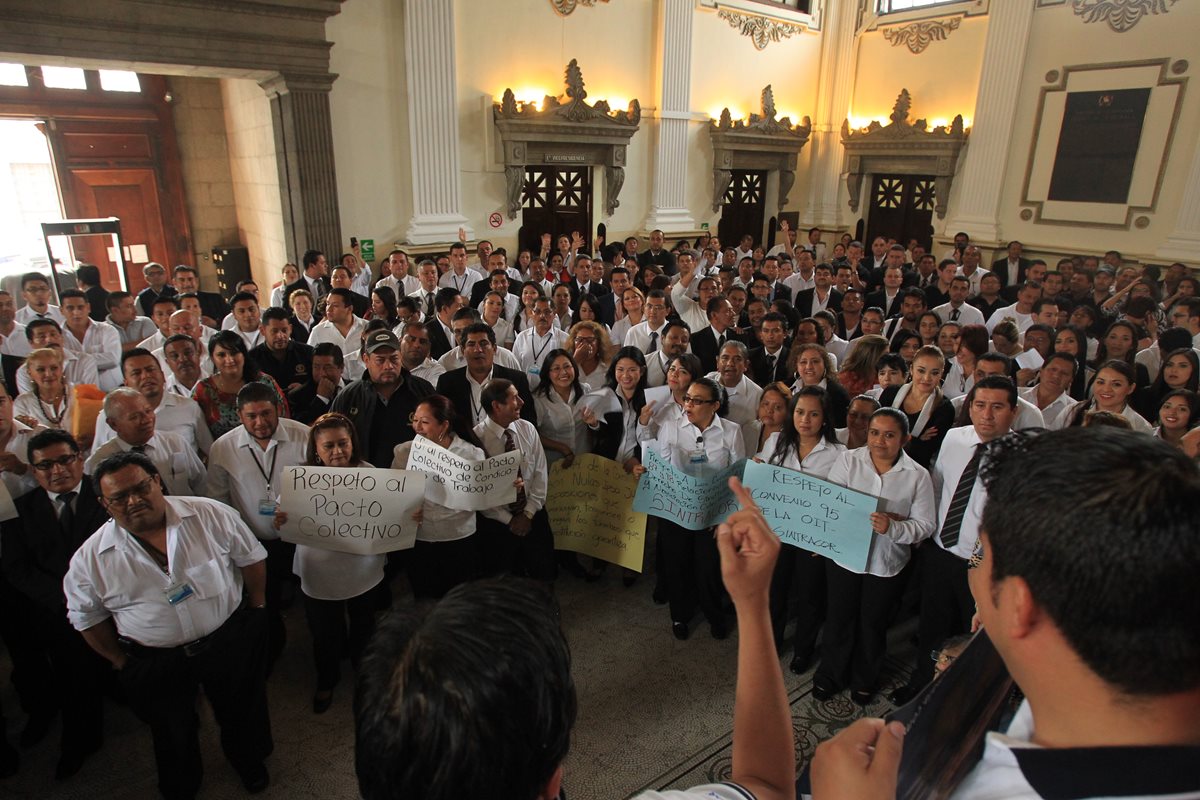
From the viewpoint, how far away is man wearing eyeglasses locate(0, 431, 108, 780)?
3.03m

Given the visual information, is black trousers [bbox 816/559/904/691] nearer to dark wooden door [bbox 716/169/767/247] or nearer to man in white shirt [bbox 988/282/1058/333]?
man in white shirt [bbox 988/282/1058/333]

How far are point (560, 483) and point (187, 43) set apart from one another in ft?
24.5

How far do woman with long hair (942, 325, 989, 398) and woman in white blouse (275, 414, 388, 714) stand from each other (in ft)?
14.3

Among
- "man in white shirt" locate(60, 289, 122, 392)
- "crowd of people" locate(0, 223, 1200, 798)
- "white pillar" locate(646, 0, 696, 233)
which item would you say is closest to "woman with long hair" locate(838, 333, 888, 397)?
"crowd of people" locate(0, 223, 1200, 798)

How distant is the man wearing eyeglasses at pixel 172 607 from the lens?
2.63m

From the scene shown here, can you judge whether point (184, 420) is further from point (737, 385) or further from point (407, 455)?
point (737, 385)

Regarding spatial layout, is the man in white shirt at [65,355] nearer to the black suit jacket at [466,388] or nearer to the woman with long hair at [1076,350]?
the black suit jacket at [466,388]

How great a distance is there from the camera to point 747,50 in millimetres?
14711

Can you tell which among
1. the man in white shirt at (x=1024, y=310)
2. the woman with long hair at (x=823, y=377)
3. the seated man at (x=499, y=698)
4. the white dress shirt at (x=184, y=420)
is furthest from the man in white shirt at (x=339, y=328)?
the man in white shirt at (x=1024, y=310)

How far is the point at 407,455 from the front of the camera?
12.9 ft

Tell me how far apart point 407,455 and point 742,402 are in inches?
93.9

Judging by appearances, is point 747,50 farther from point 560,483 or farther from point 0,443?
point 0,443

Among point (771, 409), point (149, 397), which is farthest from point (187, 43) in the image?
point (771, 409)

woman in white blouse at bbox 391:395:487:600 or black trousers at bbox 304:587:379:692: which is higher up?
woman in white blouse at bbox 391:395:487:600
